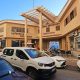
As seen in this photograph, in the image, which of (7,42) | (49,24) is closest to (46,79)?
(49,24)

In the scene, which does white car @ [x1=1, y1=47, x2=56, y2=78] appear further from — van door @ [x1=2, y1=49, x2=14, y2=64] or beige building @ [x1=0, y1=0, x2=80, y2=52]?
beige building @ [x1=0, y1=0, x2=80, y2=52]

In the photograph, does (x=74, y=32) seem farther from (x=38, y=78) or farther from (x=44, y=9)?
(x=38, y=78)

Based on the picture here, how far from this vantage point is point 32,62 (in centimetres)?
1038

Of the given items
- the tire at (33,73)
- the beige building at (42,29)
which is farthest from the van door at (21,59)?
the beige building at (42,29)

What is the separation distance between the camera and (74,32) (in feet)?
83.5

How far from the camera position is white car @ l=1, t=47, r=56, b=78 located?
10.1 meters

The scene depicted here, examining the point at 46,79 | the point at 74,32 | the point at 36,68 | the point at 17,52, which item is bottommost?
the point at 46,79

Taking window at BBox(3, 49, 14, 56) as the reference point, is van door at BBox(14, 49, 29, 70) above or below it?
below

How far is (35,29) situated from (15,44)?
629 cm

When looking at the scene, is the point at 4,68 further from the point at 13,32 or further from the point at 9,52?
the point at 13,32

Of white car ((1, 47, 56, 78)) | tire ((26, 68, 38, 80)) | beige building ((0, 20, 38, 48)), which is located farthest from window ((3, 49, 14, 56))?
beige building ((0, 20, 38, 48))

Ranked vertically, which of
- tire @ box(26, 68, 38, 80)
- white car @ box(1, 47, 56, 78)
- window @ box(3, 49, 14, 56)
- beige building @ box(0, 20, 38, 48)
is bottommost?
tire @ box(26, 68, 38, 80)

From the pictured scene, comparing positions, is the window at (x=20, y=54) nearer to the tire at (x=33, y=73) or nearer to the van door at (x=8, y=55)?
the van door at (x=8, y=55)

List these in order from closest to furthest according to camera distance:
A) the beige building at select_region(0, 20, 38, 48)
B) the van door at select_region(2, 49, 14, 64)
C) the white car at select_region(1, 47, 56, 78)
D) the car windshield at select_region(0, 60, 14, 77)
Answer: the car windshield at select_region(0, 60, 14, 77) → the white car at select_region(1, 47, 56, 78) → the van door at select_region(2, 49, 14, 64) → the beige building at select_region(0, 20, 38, 48)
